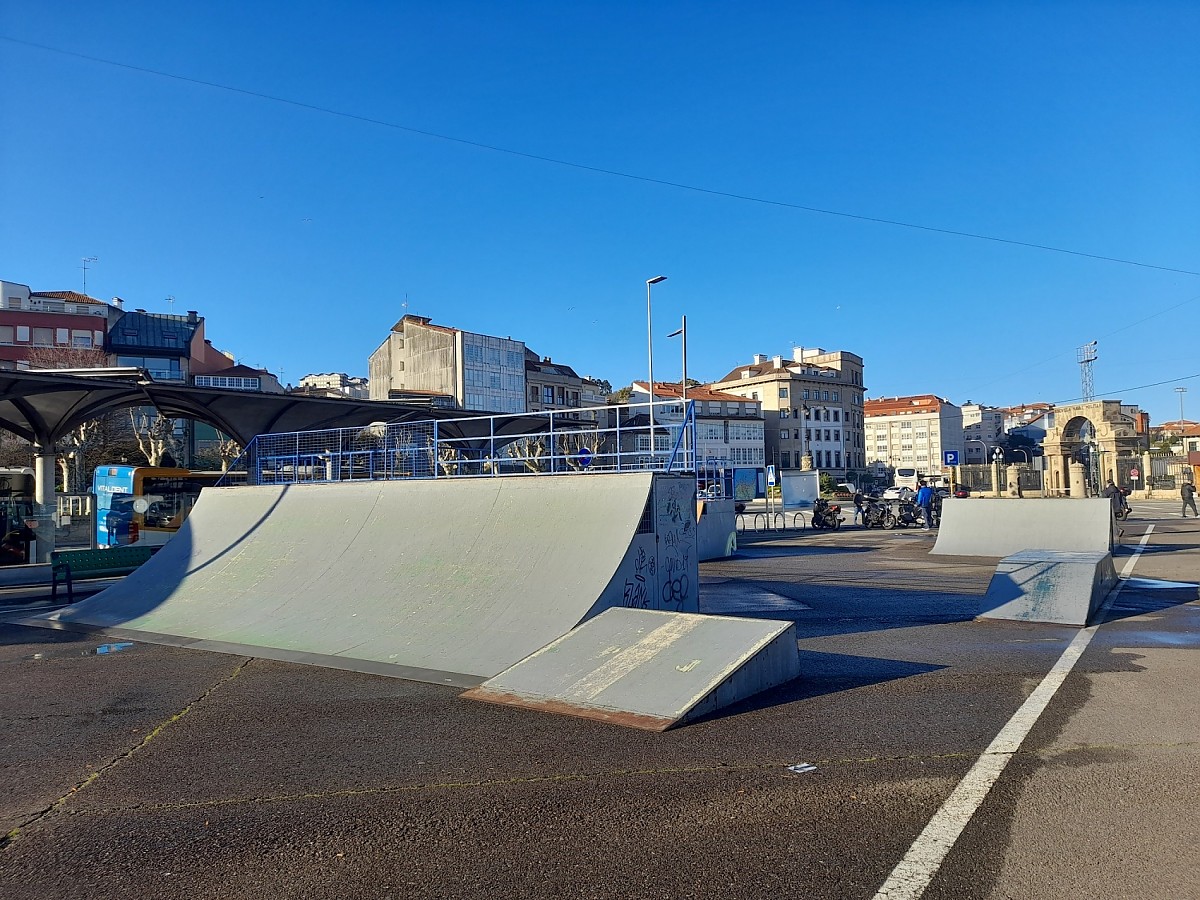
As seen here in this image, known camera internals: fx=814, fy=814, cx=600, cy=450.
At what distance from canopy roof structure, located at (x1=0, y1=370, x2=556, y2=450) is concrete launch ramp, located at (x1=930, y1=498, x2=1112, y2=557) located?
11514 mm

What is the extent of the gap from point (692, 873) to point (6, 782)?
482cm

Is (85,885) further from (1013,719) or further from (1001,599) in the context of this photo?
(1001,599)

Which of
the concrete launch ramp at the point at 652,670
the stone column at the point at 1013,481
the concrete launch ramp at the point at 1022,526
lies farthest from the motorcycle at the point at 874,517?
the concrete launch ramp at the point at 652,670

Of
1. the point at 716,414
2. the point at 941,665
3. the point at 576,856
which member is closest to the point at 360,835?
the point at 576,856

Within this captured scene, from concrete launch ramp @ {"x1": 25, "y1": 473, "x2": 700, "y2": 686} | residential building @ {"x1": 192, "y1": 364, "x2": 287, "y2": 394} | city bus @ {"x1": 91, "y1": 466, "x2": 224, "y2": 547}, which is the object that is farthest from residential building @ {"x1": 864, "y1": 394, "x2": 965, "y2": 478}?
concrete launch ramp @ {"x1": 25, "y1": 473, "x2": 700, "y2": 686}

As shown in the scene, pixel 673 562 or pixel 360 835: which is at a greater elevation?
pixel 673 562

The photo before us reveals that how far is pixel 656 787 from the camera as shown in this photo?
17.0 feet


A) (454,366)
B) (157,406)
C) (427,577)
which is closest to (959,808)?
(427,577)

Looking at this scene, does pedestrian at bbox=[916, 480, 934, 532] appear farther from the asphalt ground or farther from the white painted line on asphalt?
the white painted line on asphalt

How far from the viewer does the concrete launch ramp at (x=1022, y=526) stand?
18.9m

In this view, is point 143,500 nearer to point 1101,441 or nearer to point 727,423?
point 1101,441

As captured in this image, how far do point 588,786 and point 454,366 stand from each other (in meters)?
66.2

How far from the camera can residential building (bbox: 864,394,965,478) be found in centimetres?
12188

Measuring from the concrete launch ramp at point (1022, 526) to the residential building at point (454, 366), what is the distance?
163 feet
